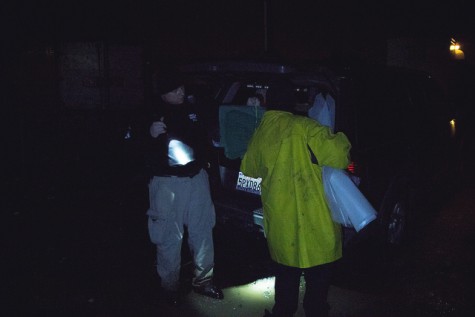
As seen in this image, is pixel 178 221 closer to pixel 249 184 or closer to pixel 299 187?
pixel 249 184

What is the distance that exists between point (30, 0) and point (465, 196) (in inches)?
450

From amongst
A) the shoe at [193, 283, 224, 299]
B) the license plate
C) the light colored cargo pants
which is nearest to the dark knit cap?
the light colored cargo pants

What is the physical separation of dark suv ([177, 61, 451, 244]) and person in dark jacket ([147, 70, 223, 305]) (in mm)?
399

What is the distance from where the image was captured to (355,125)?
4.10 metres

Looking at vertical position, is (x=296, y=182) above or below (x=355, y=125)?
below

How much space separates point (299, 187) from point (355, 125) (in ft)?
4.72

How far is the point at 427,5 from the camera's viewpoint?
38.1 feet

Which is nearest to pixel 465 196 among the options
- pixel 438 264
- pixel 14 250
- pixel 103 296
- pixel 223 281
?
pixel 438 264

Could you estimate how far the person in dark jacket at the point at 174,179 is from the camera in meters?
3.82

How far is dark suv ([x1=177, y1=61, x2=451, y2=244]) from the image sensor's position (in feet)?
13.2

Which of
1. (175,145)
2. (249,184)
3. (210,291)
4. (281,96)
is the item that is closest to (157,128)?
(175,145)

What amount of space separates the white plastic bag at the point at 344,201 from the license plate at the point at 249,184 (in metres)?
1.37

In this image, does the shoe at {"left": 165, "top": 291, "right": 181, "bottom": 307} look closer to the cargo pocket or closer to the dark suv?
the cargo pocket

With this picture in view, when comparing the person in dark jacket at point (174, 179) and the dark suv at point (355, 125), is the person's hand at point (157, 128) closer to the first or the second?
the person in dark jacket at point (174, 179)
